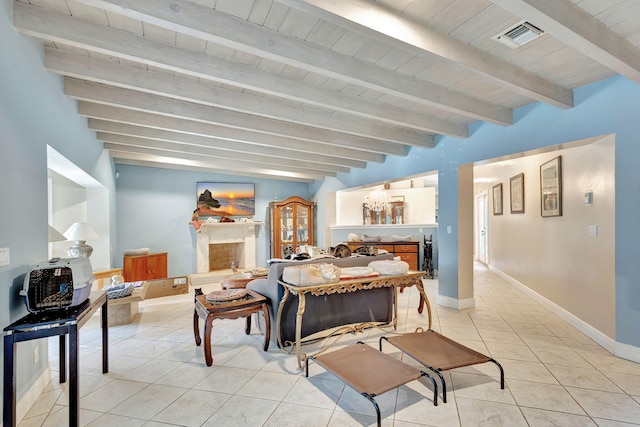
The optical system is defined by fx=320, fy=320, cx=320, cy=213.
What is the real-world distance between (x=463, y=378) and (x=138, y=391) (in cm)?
246

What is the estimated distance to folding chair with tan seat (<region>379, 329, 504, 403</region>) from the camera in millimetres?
2258

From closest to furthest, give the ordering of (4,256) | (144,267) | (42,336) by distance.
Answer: (42,336) < (4,256) < (144,267)

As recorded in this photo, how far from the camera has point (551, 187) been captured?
4344mm

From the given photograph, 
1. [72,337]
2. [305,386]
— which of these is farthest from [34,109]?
[305,386]

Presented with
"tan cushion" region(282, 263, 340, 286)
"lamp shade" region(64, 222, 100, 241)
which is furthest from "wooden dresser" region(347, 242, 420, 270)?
"lamp shade" region(64, 222, 100, 241)

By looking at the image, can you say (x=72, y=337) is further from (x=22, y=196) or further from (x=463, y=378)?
(x=463, y=378)

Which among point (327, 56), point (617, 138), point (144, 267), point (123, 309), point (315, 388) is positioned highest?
point (327, 56)

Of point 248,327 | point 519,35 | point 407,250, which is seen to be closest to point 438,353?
point 248,327

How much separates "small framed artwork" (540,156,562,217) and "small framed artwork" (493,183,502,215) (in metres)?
2.00

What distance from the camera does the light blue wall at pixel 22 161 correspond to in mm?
1905

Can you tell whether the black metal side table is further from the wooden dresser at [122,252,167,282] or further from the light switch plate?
the wooden dresser at [122,252,167,282]

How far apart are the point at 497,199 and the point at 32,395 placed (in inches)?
296

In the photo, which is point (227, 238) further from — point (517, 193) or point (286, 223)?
point (517, 193)

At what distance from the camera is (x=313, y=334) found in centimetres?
318
